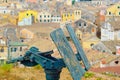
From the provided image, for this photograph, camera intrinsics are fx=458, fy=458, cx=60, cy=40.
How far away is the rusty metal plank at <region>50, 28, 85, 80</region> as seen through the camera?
4.20 m

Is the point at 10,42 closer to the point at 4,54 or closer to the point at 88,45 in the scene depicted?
the point at 4,54

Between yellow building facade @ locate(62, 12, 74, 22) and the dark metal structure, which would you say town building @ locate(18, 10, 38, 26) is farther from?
the dark metal structure

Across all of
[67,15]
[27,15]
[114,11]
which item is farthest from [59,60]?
[67,15]

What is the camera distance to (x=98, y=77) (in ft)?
36.9

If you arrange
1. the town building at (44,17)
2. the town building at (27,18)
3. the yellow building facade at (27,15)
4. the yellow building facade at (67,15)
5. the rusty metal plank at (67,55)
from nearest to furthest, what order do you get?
the rusty metal plank at (67,55) → the town building at (27,18) → the yellow building facade at (27,15) → the town building at (44,17) → the yellow building facade at (67,15)

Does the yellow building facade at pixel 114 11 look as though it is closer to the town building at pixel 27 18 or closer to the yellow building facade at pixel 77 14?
the yellow building facade at pixel 77 14

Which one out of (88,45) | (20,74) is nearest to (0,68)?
(20,74)

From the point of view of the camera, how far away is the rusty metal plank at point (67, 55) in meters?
4.20

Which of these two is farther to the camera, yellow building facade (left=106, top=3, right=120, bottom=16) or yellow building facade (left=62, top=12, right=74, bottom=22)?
yellow building facade (left=62, top=12, right=74, bottom=22)

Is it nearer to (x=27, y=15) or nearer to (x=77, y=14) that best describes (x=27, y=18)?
(x=27, y=15)

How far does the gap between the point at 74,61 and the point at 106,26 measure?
102 ft

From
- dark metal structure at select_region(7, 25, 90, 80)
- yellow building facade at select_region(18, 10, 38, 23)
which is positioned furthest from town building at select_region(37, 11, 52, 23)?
dark metal structure at select_region(7, 25, 90, 80)

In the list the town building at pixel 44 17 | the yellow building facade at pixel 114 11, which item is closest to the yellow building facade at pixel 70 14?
the town building at pixel 44 17

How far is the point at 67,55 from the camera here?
428cm
